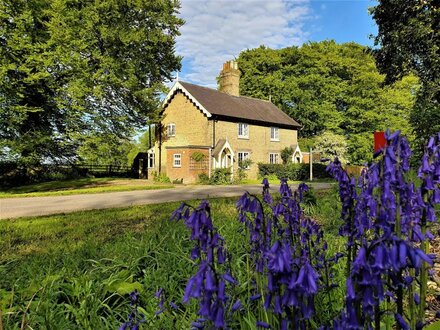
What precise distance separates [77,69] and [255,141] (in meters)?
18.4

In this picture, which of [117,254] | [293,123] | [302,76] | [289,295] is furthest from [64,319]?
[302,76]

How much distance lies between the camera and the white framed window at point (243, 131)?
113 feet

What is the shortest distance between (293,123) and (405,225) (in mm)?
39568

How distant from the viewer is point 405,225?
5.47 feet

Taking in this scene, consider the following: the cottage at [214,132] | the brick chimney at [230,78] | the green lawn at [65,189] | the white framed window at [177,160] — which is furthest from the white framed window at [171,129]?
the green lawn at [65,189]

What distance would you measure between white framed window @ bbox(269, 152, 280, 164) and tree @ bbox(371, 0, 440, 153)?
17.8 meters

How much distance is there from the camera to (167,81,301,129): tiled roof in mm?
32250

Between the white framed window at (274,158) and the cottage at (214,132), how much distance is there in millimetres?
110

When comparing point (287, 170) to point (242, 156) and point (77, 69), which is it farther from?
point (77, 69)

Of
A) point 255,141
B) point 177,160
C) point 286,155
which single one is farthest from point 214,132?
point 286,155

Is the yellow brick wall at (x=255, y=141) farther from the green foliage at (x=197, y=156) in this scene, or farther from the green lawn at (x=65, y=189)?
the green lawn at (x=65, y=189)

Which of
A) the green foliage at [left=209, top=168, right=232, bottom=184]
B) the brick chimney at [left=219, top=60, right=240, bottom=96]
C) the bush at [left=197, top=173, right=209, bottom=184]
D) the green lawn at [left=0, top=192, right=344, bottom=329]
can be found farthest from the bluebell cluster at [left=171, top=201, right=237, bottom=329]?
the brick chimney at [left=219, top=60, right=240, bottom=96]

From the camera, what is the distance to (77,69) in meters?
24.7

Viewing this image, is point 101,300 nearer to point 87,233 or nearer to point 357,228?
point 357,228
